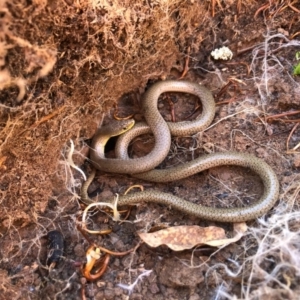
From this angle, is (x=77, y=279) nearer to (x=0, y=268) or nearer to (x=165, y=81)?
(x=0, y=268)

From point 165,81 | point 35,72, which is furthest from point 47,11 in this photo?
point 165,81

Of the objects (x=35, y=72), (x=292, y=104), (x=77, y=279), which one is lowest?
(x=77, y=279)

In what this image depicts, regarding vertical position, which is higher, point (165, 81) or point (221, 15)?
point (221, 15)

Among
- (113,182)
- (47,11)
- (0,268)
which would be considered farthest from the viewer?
(113,182)

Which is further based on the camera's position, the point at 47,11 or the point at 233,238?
the point at 233,238

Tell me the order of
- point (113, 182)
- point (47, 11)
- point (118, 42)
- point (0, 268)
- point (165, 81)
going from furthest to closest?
point (165, 81), point (113, 182), point (118, 42), point (0, 268), point (47, 11)

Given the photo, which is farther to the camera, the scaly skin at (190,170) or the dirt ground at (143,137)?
the scaly skin at (190,170)
